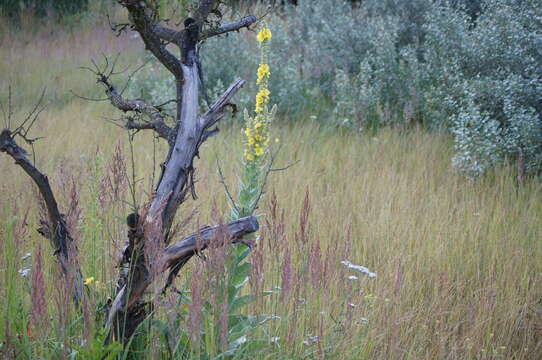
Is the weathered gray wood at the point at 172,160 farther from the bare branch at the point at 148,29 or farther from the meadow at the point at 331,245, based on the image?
the meadow at the point at 331,245

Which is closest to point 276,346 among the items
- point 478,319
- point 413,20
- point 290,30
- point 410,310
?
point 410,310

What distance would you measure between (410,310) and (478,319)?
0.34 metres

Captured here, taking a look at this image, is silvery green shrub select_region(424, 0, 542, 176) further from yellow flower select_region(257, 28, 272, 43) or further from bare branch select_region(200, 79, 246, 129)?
bare branch select_region(200, 79, 246, 129)

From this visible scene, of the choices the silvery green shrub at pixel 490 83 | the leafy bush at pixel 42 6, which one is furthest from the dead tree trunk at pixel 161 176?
the leafy bush at pixel 42 6

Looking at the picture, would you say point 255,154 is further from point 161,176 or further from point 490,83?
point 490,83

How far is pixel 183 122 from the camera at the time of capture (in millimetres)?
2146

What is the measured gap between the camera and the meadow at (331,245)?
82.1 inches

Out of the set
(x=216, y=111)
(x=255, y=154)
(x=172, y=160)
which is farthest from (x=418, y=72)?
(x=172, y=160)

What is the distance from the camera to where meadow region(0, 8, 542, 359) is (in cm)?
209

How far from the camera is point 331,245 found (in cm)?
311

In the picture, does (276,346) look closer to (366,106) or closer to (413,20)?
(366,106)

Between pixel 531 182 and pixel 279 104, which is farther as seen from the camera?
pixel 279 104

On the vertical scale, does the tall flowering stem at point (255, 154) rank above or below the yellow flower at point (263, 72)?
below

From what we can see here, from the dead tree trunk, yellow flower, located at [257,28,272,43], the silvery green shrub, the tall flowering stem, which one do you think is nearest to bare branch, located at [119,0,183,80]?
the dead tree trunk
